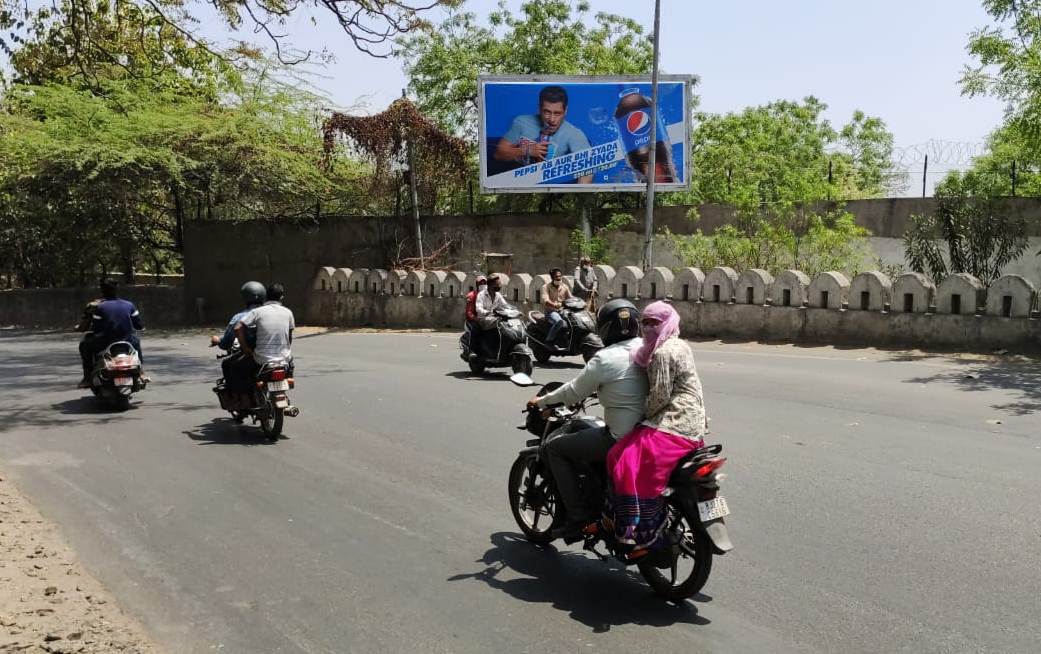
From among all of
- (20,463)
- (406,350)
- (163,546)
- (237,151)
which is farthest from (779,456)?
(237,151)

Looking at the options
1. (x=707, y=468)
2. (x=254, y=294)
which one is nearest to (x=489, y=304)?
(x=254, y=294)

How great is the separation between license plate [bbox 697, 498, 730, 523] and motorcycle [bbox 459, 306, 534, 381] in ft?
28.1

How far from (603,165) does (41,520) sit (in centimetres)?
1904

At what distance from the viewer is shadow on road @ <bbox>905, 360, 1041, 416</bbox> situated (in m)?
10.2

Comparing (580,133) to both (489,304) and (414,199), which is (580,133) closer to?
(414,199)

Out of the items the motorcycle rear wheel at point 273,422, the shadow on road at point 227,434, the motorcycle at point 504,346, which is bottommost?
the shadow on road at point 227,434

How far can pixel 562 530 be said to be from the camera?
5406mm

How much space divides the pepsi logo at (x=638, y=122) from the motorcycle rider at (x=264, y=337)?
1595 cm

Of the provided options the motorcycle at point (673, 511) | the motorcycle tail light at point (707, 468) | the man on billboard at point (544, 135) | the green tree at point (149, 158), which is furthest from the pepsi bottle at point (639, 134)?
the motorcycle tail light at point (707, 468)

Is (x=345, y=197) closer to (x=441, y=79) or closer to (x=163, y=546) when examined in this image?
(x=441, y=79)

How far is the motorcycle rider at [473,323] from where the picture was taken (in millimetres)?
13562

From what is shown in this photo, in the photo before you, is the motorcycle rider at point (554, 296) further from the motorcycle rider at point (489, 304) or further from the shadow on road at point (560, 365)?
the motorcycle rider at point (489, 304)

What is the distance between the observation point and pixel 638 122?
24.1 meters

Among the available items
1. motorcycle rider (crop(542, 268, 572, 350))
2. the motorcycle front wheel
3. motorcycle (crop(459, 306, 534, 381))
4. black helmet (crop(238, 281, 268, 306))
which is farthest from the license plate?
motorcycle rider (crop(542, 268, 572, 350))
